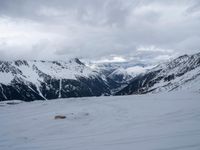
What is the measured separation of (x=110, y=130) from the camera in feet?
40.0

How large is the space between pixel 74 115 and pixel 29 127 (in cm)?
311

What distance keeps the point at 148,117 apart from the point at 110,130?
3186 mm

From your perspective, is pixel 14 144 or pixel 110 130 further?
pixel 110 130

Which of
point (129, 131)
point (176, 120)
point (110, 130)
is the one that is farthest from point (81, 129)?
point (176, 120)

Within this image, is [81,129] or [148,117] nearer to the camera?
[81,129]

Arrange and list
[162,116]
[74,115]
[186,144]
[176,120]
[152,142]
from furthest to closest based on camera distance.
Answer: [74,115] → [162,116] → [176,120] → [152,142] → [186,144]

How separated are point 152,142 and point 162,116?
16.5 feet

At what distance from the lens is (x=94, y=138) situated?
10930 millimetres

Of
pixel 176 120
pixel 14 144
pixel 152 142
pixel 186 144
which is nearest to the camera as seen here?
pixel 186 144

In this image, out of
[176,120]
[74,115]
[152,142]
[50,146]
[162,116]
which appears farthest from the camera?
[74,115]

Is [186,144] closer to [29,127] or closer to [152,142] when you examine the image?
[152,142]

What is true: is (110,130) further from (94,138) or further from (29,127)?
(29,127)

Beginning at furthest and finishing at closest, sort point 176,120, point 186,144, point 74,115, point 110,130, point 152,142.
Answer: point 74,115 → point 176,120 → point 110,130 → point 152,142 → point 186,144

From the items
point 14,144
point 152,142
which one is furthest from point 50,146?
point 152,142
